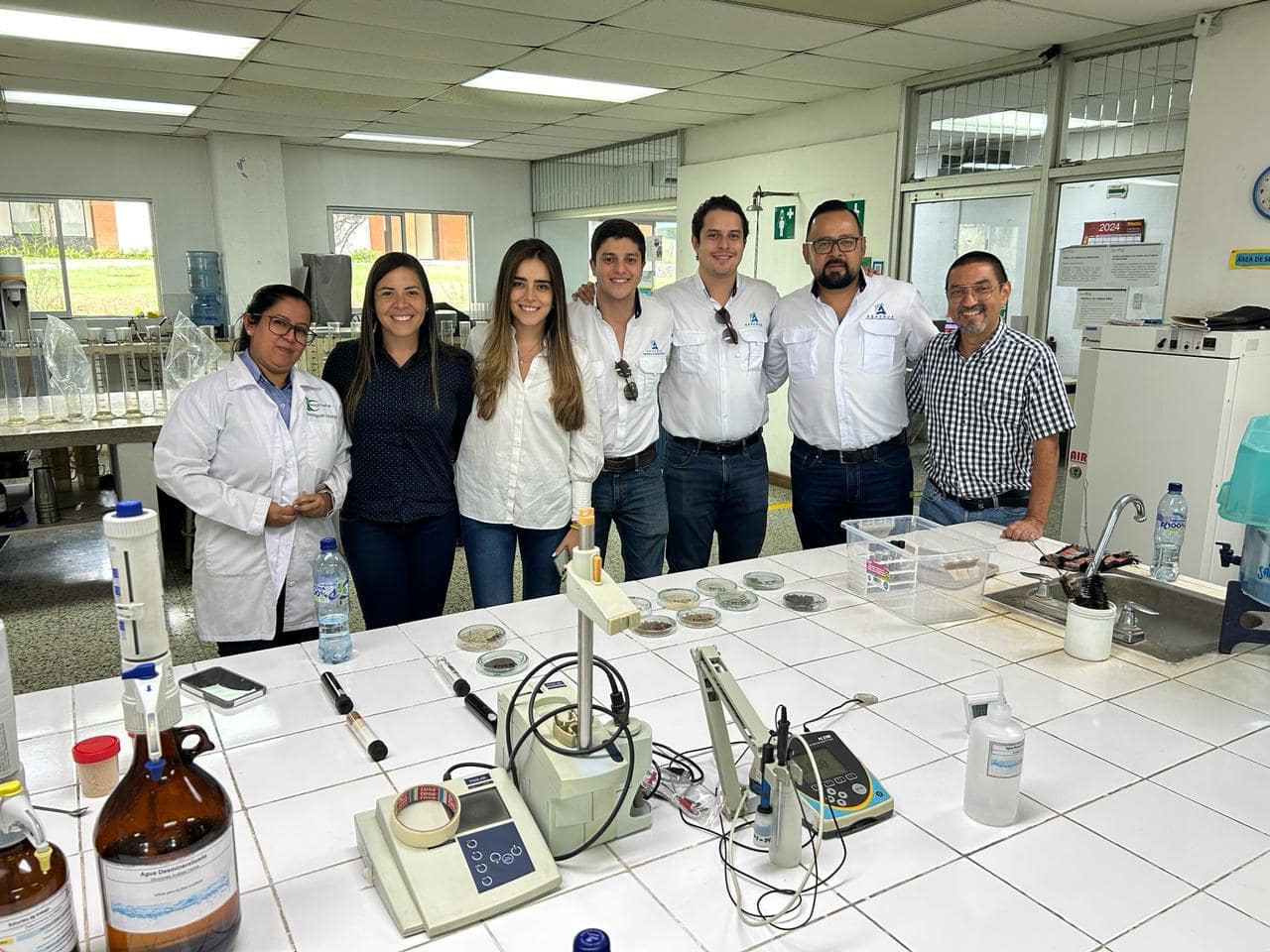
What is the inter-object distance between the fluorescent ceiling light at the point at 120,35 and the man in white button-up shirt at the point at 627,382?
9.64 ft

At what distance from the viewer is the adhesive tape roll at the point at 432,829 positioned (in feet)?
3.67

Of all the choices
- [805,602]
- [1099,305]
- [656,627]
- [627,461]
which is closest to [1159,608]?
[805,602]

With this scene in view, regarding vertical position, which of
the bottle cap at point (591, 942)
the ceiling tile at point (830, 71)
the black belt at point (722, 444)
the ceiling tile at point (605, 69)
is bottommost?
the bottle cap at point (591, 942)

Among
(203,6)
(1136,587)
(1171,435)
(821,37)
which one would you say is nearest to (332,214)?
(203,6)

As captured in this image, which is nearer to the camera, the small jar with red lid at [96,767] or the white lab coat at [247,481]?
the small jar with red lid at [96,767]

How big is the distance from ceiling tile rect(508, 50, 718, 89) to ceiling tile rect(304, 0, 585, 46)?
1.29ft

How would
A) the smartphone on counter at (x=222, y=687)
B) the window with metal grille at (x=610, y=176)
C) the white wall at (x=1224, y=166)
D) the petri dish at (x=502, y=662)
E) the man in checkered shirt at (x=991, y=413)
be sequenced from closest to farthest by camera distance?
the smartphone on counter at (x=222, y=687) → the petri dish at (x=502, y=662) → the man in checkered shirt at (x=991, y=413) → the white wall at (x=1224, y=166) → the window with metal grille at (x=610, y=176)

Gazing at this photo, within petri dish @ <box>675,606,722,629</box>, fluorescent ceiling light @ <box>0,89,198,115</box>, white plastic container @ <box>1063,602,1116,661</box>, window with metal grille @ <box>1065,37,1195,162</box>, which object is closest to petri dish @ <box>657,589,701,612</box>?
petri dish @ <box>675,606,722,629</box>

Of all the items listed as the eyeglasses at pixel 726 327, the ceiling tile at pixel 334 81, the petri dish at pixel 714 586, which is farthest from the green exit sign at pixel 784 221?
the petri dish at pixel 714 586

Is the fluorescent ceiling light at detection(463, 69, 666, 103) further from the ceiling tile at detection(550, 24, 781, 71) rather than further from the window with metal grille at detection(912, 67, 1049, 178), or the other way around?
the window with metal grille at detection(912, 67, 1049, 178)

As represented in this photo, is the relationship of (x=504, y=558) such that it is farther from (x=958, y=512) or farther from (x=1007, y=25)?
(x=1007, y=25)

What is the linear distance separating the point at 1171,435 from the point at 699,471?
204cm

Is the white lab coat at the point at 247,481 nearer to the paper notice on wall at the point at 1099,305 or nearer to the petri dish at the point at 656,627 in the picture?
the petri dish at the point at 656,627

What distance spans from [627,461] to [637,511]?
176 millimetres
